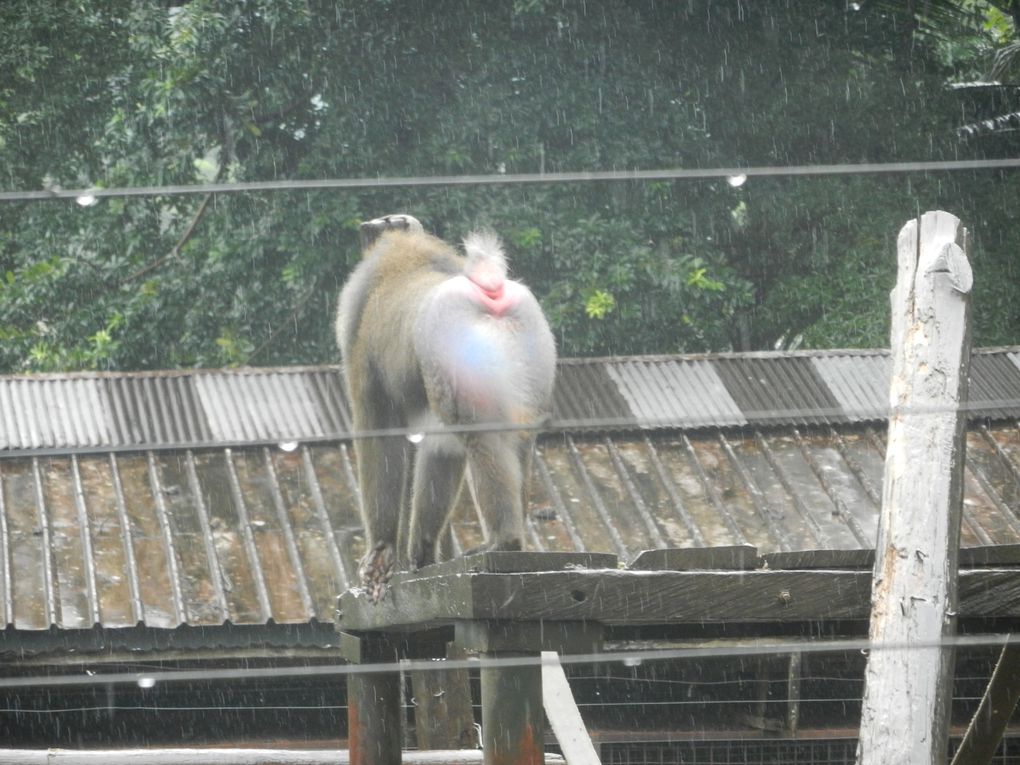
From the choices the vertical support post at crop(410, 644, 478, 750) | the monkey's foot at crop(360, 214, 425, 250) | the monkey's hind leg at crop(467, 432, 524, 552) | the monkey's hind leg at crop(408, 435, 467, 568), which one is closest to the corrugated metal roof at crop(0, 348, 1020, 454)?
the vertical support post at crop(410, 644, 478, 750)

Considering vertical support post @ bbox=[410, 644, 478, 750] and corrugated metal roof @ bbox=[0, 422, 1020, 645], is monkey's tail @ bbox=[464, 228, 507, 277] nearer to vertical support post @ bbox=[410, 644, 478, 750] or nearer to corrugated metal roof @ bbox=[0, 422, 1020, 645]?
vertical support post @ bbox=[410, 644, 478, 750]

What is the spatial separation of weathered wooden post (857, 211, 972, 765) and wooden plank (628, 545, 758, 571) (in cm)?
40

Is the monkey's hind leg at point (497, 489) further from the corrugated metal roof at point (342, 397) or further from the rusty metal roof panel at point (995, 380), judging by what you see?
the rusty metal roof panel at point (995, 380)

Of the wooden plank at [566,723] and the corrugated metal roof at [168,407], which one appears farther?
the corrugated metal roof at [168,407]

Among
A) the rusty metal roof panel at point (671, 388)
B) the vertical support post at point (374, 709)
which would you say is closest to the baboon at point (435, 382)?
the vertical support post at point (374, 709)

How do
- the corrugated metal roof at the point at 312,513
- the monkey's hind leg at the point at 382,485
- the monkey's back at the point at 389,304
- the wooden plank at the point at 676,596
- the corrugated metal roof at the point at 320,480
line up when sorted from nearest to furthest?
the wooden plank at the point at 676,596, the monkey's back at the point at 389,304, the monkey's hind leg at the point at 382,485, the corrugated metal roof at the point at 312,513, the corrugated metal roof at the point at 320,480

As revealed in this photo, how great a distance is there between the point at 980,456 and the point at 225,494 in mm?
5042

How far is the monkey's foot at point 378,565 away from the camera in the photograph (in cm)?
594

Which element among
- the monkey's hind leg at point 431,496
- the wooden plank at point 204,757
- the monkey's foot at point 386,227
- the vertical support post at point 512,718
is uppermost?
the monkey's foot at point 386,227

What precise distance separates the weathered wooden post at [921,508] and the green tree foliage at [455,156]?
1007cm

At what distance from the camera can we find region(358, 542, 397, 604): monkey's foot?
594 cm

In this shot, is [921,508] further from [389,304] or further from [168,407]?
[168,407]

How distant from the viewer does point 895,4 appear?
57.1 ft

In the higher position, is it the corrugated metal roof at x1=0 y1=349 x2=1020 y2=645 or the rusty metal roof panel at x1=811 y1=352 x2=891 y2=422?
the rusty metal roof panel at x1=811 y1=352 x2=891 y2=422
